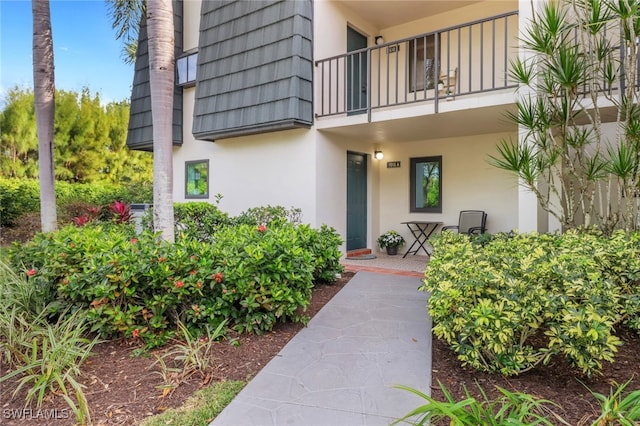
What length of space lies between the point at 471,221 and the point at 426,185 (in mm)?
1321

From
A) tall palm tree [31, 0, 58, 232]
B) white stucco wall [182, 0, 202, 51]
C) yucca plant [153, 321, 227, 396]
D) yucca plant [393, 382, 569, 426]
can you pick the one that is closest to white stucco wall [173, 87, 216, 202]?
white stucco wall [182, 0, 202, 51]

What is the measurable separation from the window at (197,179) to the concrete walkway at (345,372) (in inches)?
222

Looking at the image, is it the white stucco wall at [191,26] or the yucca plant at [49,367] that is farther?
the white stucco wall at [191,26]

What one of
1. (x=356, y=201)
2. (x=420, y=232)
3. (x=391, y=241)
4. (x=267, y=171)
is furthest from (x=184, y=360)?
(x=420, y=232)

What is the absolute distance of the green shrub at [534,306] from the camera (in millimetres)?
2400

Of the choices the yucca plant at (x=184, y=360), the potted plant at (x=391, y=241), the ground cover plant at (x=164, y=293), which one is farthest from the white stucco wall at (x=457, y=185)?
the yucca plant at (x=184, y=360)

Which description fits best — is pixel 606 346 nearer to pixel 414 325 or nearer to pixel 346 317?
pixel 414 325

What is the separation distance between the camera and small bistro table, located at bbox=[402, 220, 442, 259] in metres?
8.41

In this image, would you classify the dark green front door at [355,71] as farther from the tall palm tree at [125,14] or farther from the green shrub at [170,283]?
the green shrub at [170,283]

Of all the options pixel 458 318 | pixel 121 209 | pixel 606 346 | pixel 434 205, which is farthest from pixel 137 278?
pixel 434 205

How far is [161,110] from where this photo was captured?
4.51 m

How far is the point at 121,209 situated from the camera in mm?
6840

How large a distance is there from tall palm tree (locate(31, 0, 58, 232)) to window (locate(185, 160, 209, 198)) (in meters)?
3.19

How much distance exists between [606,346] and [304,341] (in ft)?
7.58
